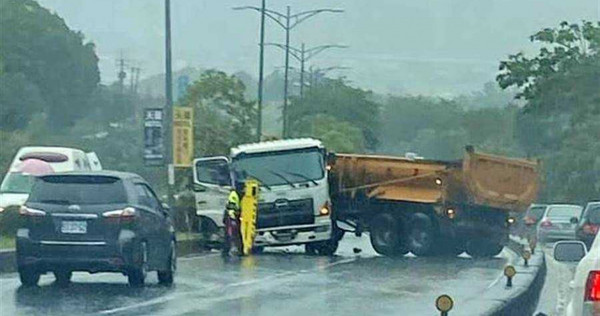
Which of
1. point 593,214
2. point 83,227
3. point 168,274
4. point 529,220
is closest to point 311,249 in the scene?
point 593,214

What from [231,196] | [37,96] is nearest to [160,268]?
[231,196]

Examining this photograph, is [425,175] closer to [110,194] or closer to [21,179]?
[21,179]

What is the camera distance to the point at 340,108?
8856 cm

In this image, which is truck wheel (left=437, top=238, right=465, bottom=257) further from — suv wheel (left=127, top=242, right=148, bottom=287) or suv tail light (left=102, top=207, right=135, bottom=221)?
suv tail light (left=102, top=207, right=135, bottom=221)

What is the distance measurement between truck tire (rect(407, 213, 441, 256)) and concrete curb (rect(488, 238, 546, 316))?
6.64 meters

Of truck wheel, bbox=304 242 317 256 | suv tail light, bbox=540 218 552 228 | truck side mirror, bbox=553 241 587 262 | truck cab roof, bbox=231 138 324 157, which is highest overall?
truck side mirror, bbox=553 241 587 262

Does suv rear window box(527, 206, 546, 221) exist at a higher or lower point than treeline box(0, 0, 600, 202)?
lower

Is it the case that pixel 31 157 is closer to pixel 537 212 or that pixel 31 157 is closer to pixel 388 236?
pixel 388 236

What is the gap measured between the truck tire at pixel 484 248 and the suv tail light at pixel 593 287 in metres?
27.2

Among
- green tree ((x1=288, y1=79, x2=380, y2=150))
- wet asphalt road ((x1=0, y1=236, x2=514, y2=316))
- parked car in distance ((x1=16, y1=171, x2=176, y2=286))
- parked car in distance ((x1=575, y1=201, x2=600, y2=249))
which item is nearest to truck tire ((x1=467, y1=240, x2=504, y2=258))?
parked car in distance ((x1=575, y1=201, x2=600, y2=249))

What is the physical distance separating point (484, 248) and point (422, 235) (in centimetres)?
211

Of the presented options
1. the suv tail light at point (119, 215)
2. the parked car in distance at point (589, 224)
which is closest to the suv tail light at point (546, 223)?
the parked car in distance at point (589, 224)

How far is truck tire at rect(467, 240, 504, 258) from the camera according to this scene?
37.3 meters

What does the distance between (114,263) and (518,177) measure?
16374 millimetres
